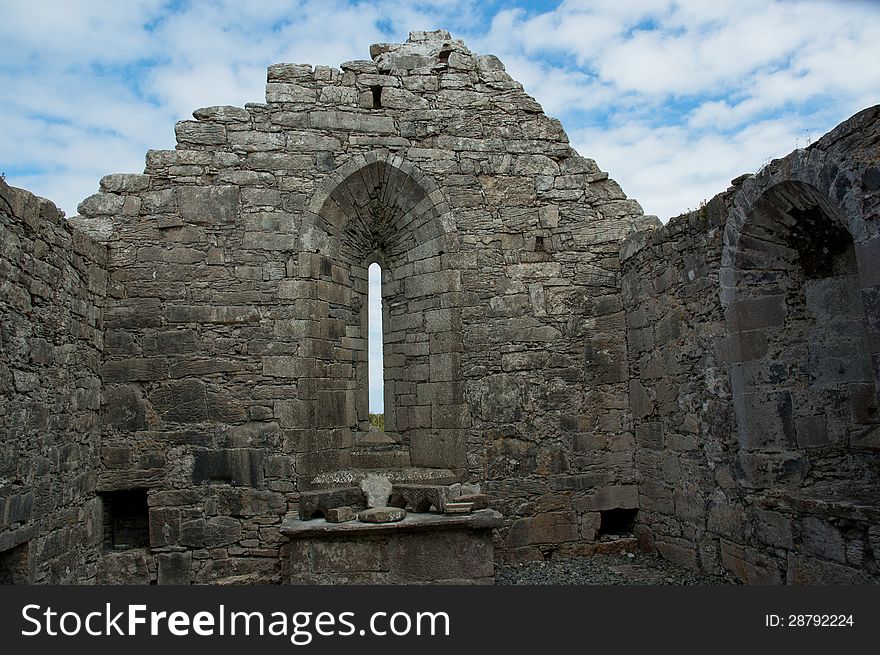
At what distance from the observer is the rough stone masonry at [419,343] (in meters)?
5.33

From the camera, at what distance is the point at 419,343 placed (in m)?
7.40

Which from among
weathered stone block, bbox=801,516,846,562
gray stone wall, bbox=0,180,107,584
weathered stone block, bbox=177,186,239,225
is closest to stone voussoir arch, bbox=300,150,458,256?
weathered stone block, bbox=177,186,239,225

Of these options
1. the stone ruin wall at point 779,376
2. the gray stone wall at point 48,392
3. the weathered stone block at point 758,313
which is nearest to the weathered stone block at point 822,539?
the stone ruin wall at point 779,376

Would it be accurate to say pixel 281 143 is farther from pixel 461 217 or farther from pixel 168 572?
pixel 168 572

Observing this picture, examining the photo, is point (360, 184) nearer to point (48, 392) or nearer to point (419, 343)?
point (419, 343)

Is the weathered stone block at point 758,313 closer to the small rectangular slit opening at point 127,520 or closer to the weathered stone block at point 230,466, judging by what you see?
the weathered stone block at point 230,466

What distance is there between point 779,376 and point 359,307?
168 inches

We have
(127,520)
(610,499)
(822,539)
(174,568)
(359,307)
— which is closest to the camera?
(822,539)

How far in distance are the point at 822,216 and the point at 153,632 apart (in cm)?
537

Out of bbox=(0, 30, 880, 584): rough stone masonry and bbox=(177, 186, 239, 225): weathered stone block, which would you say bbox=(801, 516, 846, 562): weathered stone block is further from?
bbox=(177, 186, 239, 225): weathered stone block

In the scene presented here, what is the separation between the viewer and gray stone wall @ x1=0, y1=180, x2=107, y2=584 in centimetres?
488

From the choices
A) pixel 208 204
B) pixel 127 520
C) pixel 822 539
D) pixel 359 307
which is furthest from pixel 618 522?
pixel 208 204

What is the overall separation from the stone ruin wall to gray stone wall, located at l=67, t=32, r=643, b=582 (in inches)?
48.2

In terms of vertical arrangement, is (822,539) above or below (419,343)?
below
